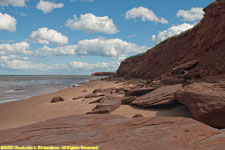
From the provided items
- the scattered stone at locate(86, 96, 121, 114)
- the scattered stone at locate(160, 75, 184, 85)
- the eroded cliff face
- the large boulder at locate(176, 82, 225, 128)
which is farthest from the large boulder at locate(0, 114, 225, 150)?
the eroded cliff face

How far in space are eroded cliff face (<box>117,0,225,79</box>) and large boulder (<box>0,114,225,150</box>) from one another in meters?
6.68

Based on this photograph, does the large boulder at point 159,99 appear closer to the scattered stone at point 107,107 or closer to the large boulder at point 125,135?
the scattered stone at point 107,107

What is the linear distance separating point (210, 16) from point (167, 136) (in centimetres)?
1650

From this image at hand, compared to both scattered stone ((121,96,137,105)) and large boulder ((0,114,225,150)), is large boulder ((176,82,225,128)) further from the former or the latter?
scattered stone ((121,96,137,105))

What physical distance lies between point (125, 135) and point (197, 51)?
12950mm

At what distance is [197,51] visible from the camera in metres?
13.2

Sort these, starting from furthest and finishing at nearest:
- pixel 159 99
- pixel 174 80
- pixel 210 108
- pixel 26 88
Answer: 1. pixel 26 88
2. pixel 174 80
3. pixel 159 99
4. pixel 210 108

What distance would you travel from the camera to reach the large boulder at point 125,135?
227 cm

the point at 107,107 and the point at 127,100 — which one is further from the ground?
the point at 127,100

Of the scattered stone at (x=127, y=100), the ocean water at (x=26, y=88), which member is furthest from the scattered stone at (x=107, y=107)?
the ocean water at (x=26, y=88)

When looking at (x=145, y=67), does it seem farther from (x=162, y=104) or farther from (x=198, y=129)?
(x=198, y=129)

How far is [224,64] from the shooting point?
855 centimetres

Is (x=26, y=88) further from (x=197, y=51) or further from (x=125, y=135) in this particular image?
(x=125, y=135)

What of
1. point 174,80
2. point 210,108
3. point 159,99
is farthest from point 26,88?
point 210,108
